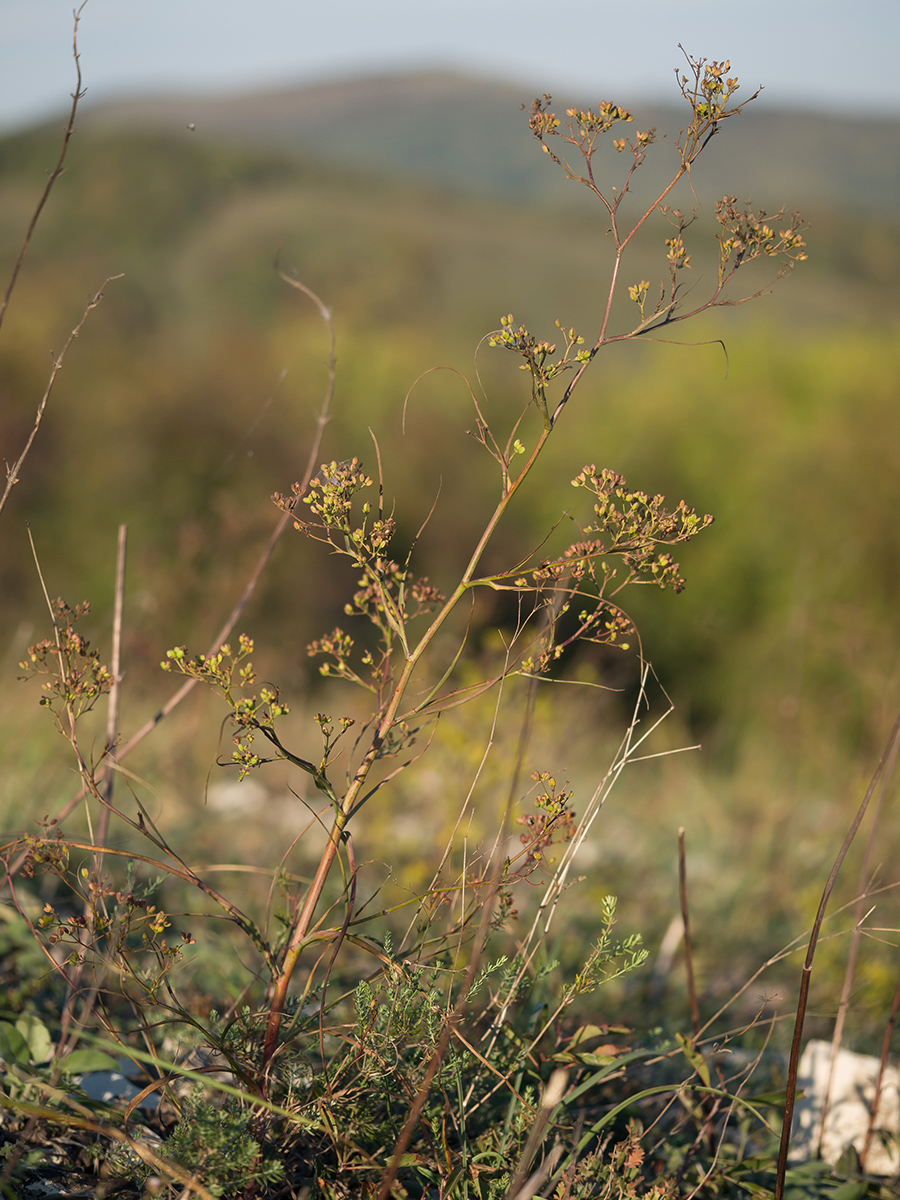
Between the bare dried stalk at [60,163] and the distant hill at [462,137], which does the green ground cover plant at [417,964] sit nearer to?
the bare dried stalk at [60,163]

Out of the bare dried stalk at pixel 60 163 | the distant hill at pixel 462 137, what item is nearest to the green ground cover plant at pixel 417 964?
the bare dried stalk at pixel 60 163

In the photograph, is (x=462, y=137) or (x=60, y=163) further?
(x=462, y=137)

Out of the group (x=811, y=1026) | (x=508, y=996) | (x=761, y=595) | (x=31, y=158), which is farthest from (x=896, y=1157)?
(x=31, y=158)

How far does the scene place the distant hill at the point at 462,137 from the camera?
172ft

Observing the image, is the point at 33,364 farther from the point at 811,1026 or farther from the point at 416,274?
the point at 416,274

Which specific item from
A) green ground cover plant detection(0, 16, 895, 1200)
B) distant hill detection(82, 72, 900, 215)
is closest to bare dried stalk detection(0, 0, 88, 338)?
green ground cover plant detection(0, 16, 895, 1200)

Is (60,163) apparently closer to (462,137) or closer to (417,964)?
(417,964)

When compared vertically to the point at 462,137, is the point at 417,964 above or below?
below

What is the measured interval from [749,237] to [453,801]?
2352 millimetres

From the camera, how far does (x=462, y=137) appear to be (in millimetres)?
82688

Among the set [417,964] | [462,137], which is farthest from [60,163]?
[462,137]

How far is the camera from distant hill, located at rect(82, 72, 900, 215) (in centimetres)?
5250

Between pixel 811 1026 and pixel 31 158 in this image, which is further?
pixel 31 158

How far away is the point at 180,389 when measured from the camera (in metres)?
14.4
